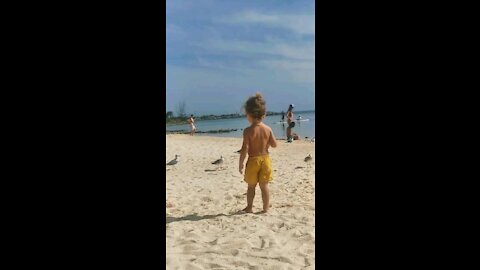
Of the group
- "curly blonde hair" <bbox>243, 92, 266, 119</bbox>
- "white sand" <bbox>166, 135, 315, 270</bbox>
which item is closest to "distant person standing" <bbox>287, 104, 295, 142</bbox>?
"white sand" <bbox>166, 135, 315, 270</bbox>

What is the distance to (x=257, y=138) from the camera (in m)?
5.03

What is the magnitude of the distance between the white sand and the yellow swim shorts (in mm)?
430

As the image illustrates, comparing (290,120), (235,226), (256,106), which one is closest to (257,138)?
(256,106)

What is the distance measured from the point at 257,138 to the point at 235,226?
113cm

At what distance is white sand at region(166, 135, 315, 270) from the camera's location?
337 centimetres

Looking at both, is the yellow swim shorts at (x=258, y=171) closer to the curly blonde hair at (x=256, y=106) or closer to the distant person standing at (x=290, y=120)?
the curly blonde hair at (x=256, y=106)

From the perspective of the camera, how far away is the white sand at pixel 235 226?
3.37 meters

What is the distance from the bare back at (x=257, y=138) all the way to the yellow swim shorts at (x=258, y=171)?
0.08m

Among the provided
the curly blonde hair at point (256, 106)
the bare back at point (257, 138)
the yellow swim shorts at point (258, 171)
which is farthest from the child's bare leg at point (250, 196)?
the curly blonde hair at point (256, 106)

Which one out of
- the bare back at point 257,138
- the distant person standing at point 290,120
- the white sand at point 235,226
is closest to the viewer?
the white sand at point 235,226

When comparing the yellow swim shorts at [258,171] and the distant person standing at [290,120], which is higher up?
the distant person standing at [290,120]
